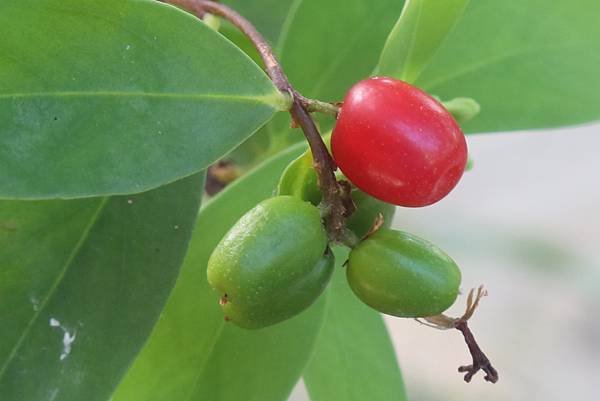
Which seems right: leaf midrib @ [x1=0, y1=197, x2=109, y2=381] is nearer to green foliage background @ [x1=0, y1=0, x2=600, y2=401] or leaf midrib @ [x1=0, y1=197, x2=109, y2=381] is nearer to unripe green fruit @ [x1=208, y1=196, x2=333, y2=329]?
green foliage background @ [x1=0, y1=0, x2=600, y2=401]

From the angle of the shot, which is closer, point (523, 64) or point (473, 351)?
point (473, 351)

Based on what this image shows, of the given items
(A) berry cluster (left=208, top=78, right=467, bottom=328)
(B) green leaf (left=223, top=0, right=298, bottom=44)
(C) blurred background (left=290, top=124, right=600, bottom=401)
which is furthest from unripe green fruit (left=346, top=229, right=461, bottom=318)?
(C) blurred background (left=290, top=124, right=600, bottom=401)

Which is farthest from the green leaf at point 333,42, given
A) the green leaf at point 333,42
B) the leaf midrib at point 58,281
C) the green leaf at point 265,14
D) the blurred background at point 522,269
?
the blurred background at point 522,269

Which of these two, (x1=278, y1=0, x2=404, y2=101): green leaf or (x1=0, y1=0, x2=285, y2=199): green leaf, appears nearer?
(x1=0, y1=0, x2=285, y2=199): green leaf

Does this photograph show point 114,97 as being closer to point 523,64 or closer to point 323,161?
point 323,161

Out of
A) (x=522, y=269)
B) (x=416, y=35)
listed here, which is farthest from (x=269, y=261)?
(x=522, y=269)

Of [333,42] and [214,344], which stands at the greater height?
[333,42]

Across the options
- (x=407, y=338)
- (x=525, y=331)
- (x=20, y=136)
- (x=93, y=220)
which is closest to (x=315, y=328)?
(x=93, y=220)
